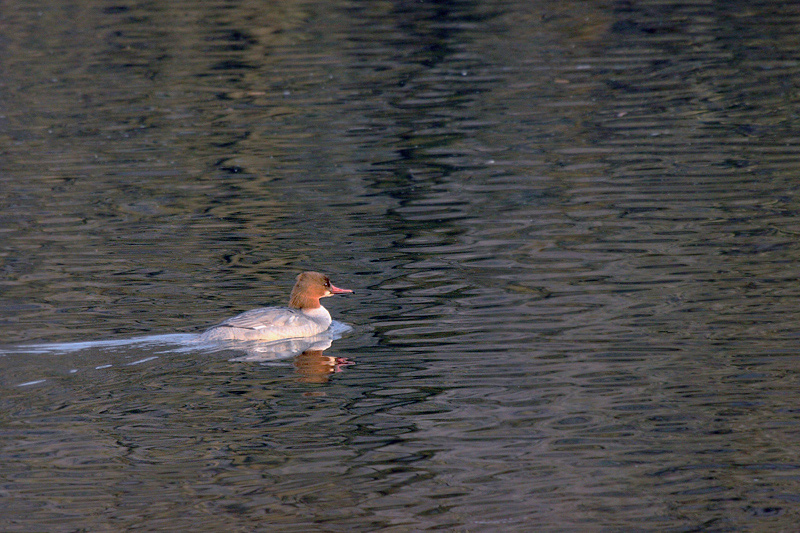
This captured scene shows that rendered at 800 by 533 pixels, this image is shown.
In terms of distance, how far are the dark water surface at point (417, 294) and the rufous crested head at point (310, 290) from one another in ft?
1.13

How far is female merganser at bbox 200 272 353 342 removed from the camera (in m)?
9.92

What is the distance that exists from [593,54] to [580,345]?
17.1m

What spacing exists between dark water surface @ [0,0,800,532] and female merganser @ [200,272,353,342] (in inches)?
7.8

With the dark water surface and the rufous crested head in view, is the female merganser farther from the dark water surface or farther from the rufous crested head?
the dark water surface

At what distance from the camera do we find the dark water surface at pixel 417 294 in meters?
7.47

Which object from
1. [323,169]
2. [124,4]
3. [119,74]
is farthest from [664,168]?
[124,4]

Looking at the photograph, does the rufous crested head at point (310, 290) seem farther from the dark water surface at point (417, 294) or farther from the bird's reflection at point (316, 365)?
the bird's reflection at point (316, 365)

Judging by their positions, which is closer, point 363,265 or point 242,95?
point 363,265

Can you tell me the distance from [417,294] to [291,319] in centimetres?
144

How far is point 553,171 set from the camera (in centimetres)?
1616

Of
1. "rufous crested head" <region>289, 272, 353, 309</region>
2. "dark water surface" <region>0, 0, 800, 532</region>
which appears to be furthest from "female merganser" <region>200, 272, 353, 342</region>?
"dark water surface" <region>0, 0, 800, 532</region>

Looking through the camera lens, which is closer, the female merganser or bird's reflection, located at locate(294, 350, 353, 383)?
bird's reflection, located at locate(294, 350, 353, 383)

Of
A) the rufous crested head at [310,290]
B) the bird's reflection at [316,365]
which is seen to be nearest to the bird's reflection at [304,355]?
the bird's reflection at [316,365]

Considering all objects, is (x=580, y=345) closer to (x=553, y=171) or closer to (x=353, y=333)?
(x=353, y=333)
